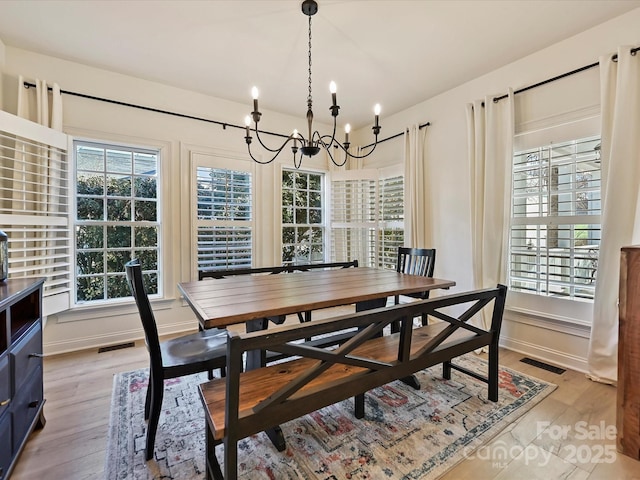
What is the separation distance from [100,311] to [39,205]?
1.15 metres

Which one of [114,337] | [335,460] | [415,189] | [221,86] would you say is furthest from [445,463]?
[221,86]

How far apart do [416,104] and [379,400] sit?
349 cm

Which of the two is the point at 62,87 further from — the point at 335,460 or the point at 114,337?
→ the point at 335,460

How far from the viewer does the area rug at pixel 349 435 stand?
1461 mm

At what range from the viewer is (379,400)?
205 cm

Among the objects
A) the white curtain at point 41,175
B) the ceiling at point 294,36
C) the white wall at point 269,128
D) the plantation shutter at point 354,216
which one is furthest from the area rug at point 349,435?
the ceiling at point 294,36

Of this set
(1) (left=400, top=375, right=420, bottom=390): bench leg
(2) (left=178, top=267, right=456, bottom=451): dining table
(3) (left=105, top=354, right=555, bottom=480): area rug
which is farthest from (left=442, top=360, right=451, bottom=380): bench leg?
(2) (left=178, top=267, right=456, bottom=451): dining table

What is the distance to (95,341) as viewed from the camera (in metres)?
3.03

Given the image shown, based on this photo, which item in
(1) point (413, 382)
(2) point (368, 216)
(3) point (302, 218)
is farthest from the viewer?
(3) point (302, 218)

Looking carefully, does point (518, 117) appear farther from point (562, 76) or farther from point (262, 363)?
point (262, 363)

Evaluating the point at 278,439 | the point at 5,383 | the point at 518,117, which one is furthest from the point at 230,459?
the point at 518,117

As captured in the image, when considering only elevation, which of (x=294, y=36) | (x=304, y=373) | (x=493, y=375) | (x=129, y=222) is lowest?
(x=493, y=375)

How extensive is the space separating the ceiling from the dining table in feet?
6.66

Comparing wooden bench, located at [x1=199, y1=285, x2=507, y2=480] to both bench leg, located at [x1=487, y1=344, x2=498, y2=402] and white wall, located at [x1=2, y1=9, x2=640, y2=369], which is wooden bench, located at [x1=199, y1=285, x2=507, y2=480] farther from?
white wall, located at [x1=2, y1=9, x2=640, y2=369]
